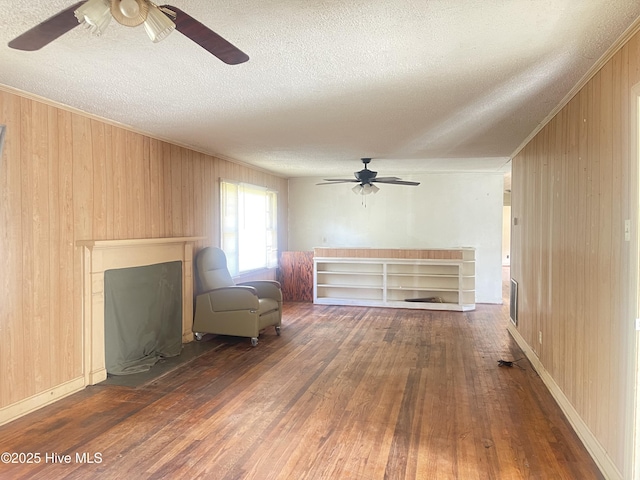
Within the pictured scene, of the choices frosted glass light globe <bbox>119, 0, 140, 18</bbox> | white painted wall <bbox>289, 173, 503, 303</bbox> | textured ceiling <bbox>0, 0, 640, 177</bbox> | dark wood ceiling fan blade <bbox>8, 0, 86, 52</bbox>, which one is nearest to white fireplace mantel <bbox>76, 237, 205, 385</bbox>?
textured ceiling <bbox>0, 0, 640, 177</bbox>

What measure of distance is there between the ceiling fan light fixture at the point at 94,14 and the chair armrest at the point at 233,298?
11.5ft

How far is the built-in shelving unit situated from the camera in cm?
660

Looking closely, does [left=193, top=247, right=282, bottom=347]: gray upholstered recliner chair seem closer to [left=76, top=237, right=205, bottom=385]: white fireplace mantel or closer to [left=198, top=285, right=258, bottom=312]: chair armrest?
[left=198, top=285, right=258, bottom=312]: chair armrest

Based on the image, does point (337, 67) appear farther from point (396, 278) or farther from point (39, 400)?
point (396, 278)

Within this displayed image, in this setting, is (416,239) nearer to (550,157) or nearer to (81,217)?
(550,157)

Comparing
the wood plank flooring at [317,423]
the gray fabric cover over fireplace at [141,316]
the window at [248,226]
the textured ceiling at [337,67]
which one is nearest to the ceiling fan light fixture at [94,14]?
the textured ceiling at [337,67]

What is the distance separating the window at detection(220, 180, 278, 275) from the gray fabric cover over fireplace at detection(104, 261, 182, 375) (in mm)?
1382

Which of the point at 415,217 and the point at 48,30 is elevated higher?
the point at 48,30

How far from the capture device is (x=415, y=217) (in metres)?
7.53

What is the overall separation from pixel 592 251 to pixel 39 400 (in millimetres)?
3954

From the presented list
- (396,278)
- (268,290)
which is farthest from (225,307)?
(396,278)

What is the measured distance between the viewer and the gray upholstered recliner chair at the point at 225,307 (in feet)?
15.1

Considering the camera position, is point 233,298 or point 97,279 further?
point 233,298

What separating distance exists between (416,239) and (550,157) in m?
4.17
